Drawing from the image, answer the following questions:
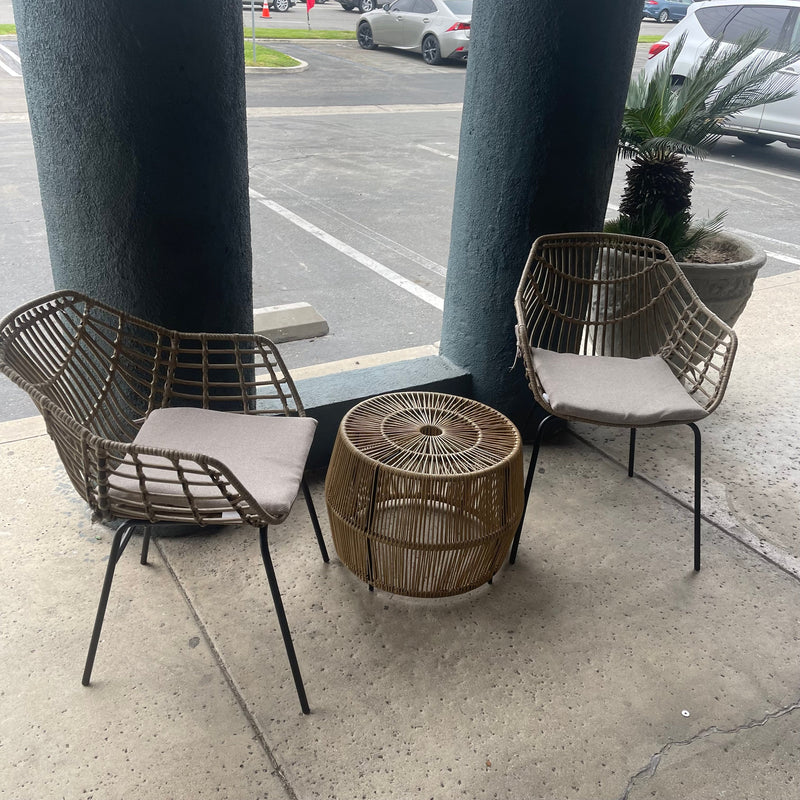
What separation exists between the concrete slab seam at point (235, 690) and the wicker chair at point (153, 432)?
135 millimetres

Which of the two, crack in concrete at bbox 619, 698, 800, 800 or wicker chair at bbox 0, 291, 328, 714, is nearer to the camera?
wicker chair at bbox 0, 291, 328, 714

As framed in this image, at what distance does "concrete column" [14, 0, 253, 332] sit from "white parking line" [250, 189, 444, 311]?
111 inches

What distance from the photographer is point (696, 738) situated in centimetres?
211

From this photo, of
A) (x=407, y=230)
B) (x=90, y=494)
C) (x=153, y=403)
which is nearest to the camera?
(x=90, y=494)

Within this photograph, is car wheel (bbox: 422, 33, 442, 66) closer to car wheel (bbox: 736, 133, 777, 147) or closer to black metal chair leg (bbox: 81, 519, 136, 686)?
car wheel (bbox: 736, 133, 777, 147)

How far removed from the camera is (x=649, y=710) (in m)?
2.18

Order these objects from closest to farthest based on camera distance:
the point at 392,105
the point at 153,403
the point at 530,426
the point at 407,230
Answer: the point at 153,403
the point at 530,426
the point at 407,230
the point at 392,105

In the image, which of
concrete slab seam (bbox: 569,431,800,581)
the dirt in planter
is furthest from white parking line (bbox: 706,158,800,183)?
concrete slab seam (bbox: 569,431,800,581)

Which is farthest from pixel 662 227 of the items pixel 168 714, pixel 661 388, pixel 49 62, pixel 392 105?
pixel 392 105

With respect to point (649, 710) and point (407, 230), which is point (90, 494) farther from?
point (407, 230)

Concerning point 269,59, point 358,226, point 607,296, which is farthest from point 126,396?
point 269,59

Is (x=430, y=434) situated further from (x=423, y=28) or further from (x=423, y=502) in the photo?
(x=423, y=28)

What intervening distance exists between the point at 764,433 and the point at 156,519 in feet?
9.42

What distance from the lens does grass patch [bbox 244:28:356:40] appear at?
58.6ft
